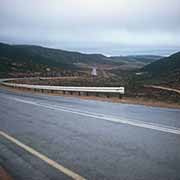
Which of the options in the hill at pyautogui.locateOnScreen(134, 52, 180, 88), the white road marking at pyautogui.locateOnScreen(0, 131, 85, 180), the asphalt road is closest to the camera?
the white road marking at pyautogui.locateOnScreen(0, 131, 85, 180)

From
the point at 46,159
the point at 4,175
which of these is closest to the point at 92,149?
the point at 46,159

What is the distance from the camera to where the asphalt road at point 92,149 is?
16.9ft

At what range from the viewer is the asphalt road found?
516 cm

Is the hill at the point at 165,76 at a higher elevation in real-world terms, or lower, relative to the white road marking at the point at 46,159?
lower

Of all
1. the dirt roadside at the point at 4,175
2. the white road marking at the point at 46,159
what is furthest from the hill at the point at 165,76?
the dirt roadside at the point at 4,175

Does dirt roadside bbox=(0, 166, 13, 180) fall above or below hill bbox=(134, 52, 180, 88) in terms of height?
above

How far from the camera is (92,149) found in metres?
6.63

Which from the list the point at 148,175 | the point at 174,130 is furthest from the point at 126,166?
the point at 174,130

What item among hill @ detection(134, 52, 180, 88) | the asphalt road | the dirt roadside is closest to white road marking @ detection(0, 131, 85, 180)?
the asphalt road

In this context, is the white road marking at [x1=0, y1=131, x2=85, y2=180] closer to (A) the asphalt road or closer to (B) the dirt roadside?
(A) the asphalt road

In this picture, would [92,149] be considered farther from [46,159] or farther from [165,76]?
[165,76]

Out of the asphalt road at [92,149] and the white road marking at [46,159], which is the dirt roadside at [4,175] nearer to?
the asphalt road at [92,149]

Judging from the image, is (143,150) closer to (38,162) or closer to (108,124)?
(38,162)

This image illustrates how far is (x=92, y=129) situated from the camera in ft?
29.2
